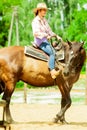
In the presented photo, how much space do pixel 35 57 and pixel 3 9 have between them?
1243 inches

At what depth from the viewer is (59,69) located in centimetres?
862

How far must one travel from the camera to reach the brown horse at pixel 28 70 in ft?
28.0

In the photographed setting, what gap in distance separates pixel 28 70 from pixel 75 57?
926 mm

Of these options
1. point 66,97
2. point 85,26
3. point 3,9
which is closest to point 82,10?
point 85,26

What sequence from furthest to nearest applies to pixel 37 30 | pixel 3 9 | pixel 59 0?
pixel 3 9
pixel 59 0
pixel 37 30

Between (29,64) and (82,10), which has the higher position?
(29,64)

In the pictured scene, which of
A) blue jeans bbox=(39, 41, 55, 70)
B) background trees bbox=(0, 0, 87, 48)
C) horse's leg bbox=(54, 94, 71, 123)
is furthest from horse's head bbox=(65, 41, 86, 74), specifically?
background trees bbox=(0, 0, 87, 48)

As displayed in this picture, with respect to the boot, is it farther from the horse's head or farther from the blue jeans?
the horse's head

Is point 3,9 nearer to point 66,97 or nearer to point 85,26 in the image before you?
point 85,26

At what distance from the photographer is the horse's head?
8484 millimetres

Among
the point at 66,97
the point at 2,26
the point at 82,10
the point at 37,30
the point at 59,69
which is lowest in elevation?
the point at 2,26

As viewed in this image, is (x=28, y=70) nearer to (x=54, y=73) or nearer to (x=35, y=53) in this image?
(x=35, y=53)

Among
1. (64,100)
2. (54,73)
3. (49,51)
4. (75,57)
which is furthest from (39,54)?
(64,100)

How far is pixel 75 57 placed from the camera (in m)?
8.52
